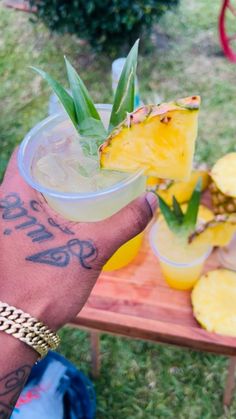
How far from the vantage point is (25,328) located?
2.88 feet

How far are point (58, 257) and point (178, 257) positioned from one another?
1.85ft

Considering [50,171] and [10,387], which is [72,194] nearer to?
[50,171]

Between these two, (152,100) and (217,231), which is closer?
(217,231)

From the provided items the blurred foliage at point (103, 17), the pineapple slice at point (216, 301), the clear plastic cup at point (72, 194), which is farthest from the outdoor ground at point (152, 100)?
the clear plastic cup at point (72, 194)

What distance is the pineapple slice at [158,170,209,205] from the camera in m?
1.55

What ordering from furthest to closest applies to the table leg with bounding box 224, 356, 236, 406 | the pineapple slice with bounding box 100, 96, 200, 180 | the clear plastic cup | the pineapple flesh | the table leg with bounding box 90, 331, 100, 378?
the table leg with bounding box 90, 331, 100, 378, the table leg with bounding box 224, 356, 236, 406, the pineapple flesh, the clear plastic cup, the pineapple slice with bounding box 100, 96, 200, 180

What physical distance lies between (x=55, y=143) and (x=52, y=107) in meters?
1.08

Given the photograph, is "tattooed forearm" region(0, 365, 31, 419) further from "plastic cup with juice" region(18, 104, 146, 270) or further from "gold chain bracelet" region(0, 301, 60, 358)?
"plastic cup with juice" region(18, 104, 146, 270)

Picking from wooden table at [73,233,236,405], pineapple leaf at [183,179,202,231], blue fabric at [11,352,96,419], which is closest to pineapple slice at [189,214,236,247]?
pineapple leaf at [183,179,202,231]

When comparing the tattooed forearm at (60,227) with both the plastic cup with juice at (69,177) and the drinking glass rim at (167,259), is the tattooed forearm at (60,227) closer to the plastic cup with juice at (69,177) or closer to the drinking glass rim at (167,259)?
the plastic cup with juice at (69,177)

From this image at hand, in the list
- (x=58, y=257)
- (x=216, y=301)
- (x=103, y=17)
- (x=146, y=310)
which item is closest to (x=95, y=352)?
(x=146, y=310)

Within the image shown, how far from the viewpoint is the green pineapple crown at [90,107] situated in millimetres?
967

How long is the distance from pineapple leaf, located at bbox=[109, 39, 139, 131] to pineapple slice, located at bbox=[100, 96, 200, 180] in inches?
5.3

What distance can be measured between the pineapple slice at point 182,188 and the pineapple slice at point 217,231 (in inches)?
7.9
